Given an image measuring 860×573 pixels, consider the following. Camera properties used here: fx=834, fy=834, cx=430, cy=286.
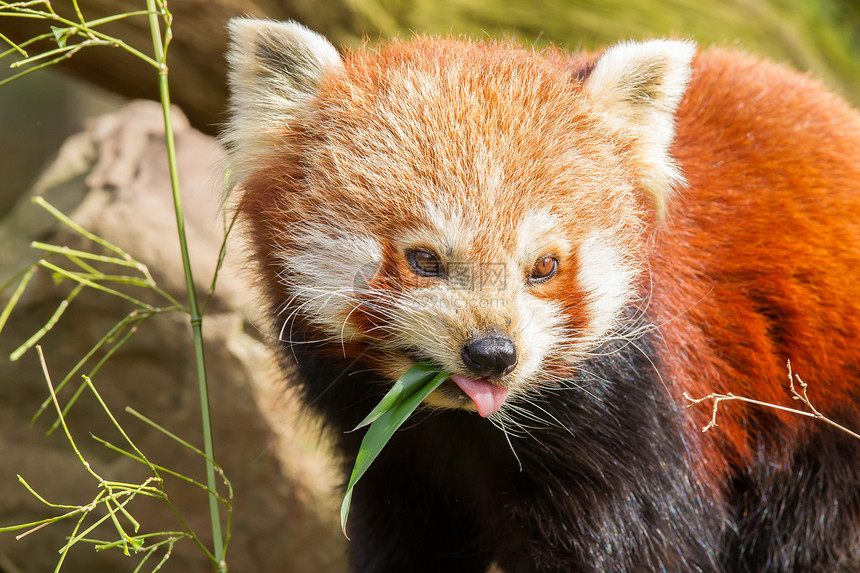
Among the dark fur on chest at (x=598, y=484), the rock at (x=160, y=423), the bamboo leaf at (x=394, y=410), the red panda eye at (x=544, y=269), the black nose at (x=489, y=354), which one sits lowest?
Result: the rock at (x=160, y=423)

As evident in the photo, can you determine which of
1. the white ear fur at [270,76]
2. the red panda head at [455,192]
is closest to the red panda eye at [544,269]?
the red panda head at [455,192]

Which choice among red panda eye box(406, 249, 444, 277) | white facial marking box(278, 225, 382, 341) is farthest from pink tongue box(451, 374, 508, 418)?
white facial marking box(278, 225, 382, 341)

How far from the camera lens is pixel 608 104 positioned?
2.96 m

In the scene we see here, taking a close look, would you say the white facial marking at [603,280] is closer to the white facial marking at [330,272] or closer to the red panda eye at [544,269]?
the red panda eye at [544,269]

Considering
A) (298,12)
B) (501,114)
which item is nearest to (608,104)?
(501,114)

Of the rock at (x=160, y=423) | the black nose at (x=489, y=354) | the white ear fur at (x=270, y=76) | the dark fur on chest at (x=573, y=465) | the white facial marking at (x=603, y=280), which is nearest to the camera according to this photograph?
the black nose at (x=489, y=354)

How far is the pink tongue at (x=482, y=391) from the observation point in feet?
8.09

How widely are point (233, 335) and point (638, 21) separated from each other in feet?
10.9

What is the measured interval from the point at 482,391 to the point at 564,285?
463mm

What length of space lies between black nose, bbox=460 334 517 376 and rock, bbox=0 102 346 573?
9.17ft

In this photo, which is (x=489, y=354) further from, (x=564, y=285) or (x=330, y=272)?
(x=330, y=272)

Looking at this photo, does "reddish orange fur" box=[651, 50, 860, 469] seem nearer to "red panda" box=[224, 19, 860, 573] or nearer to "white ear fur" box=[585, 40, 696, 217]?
"red panda" box=[224, 19, 860, 573]

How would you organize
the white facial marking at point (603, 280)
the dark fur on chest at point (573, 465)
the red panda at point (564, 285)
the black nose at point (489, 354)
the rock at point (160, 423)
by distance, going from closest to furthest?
the black nose at point (489, 354), the red panda at point (564, 285), the white facial marking at point (603, 280), the dark fur on chest at point (573, 465), the rock at point (160, 423)

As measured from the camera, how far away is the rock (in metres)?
5.02
